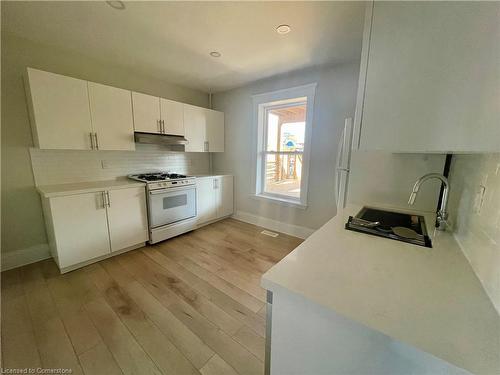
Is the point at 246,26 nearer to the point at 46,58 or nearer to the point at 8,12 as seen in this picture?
the point at 8,12

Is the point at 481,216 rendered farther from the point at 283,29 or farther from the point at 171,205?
the point at 171,205

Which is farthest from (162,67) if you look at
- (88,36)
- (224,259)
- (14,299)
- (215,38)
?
(14,299)

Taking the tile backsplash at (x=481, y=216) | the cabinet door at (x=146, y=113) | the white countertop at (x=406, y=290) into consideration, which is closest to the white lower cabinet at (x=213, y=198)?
the cabinet door at (x=146, y=113)

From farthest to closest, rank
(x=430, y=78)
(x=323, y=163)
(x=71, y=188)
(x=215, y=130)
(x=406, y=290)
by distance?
1. (x=215, y=130)
2. (x=323, y=163)
3. (x=71, y=188)
4. (x=430, y=78)
5. (x=406, y=290)

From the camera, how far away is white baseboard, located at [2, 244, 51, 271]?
7.09 ft

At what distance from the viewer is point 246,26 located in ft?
5.88

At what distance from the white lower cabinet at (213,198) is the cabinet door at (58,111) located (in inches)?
61.6

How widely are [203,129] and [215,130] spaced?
0.90 ft

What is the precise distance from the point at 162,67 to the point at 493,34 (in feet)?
10.1

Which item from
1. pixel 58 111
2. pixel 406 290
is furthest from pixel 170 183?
pixel 406 290

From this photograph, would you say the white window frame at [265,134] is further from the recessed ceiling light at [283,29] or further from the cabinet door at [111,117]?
the cabinet door at [111,117]

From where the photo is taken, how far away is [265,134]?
3.45 m

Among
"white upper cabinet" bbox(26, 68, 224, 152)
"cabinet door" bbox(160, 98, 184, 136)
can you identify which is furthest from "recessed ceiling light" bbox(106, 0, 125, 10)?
"cabinet door" bbox(160, 98, 184, 136)

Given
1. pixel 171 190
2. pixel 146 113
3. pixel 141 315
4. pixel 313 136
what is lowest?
pixel 141 315
